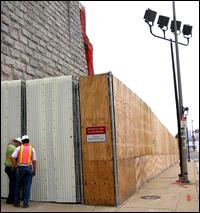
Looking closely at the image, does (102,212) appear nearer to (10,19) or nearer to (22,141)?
(22,141)

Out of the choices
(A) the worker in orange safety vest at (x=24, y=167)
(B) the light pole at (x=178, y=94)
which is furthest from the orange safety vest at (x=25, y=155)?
(B) the light pole at (x=178, y=94)

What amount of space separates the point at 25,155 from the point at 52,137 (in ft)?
3.40

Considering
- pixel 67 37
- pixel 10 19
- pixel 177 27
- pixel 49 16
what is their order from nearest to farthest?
pixel 10 19 → pixel 49 16 → pixel 67 37 → pixel 177 27

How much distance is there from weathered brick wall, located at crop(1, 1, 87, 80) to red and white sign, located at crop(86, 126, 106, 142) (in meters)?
3.08

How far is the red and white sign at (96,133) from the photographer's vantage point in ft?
33.7

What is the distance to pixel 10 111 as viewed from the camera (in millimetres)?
10789

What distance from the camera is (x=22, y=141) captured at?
9.95m

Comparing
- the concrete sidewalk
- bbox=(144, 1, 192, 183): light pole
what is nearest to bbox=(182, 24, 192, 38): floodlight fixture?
bbox=(144, 1, 192, 183): light pole

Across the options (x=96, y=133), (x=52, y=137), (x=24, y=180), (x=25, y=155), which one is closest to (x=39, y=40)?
(x=52, y=137)

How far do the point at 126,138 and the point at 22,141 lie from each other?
331 centimetres

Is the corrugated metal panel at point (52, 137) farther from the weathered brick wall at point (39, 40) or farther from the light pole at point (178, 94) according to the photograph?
the light pole at point (178, 94)

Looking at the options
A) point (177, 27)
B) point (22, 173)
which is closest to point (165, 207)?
point (22, 173)

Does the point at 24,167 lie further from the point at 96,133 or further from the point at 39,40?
the point at 39,40

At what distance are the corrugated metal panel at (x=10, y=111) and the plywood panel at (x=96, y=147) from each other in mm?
1761
